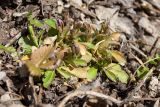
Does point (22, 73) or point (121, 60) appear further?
point (121, 60)

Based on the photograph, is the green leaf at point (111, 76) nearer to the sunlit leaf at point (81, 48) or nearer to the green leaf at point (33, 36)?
the sunlit leaf at point (81, 48)

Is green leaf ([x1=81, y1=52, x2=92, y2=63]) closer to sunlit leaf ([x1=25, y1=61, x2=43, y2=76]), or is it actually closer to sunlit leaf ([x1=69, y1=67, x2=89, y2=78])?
sunlit leaf ([x1=69, y1=67, x2=89, y2=78])

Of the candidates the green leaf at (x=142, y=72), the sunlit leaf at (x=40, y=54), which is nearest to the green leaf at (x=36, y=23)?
the sunlit leaf at (x=40, y=54)

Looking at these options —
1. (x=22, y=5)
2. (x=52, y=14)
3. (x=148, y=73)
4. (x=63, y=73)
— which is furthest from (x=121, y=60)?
(x=22, y=5)

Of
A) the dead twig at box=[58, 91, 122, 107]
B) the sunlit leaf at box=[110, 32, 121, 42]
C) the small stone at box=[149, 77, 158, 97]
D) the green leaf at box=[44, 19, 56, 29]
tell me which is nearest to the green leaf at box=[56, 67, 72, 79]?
the dead twig at box=[58, 91, 122, 107]

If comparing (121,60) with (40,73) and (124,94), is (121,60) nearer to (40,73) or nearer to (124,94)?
(124,94)

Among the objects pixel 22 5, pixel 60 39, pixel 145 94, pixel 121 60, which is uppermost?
pixel 22 5

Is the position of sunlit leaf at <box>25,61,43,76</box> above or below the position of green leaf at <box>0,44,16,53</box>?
below
